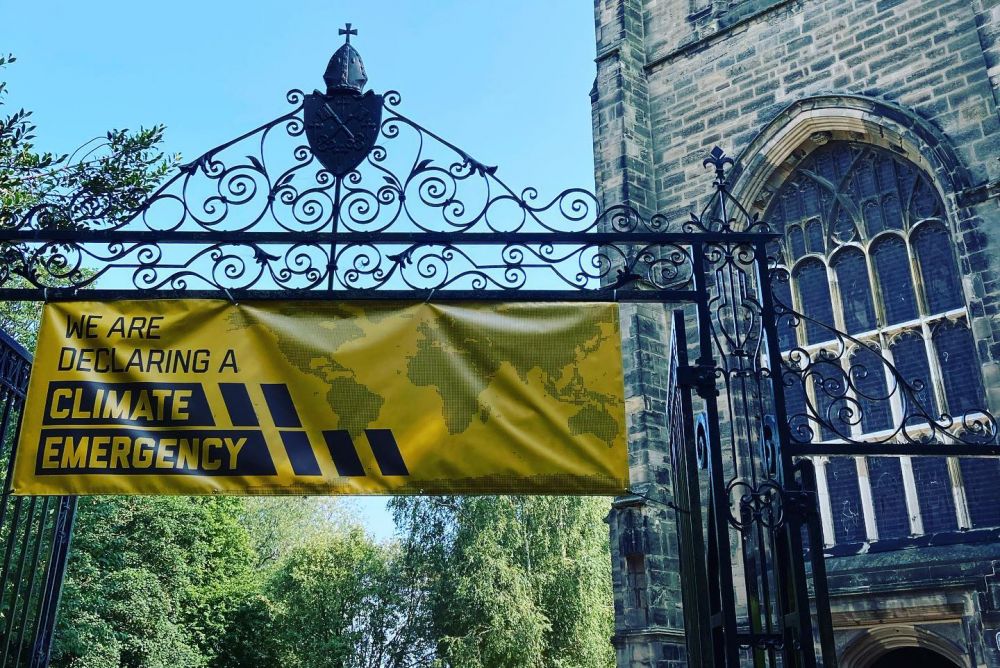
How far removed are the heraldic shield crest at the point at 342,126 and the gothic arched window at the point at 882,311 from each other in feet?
19.0

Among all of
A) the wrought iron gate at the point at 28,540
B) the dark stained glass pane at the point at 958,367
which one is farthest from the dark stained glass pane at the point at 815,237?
the wrought iron gate at the point at 28,540

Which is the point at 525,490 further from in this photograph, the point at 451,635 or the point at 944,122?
the point at 451,635

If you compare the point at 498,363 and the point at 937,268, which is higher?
the point at 937,268

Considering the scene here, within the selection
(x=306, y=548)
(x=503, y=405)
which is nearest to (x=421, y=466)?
(x=503, y=405)

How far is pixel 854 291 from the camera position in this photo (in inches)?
436

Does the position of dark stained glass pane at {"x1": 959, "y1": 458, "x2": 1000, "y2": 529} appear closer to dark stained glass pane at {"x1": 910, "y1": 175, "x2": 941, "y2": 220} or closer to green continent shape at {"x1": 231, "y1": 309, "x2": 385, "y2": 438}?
dark stained glass pane at {"x1": 910, "y1": 175, "x2": 941, "y2": 220}

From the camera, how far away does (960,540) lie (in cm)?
936

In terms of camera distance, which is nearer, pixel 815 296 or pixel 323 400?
pixel 323 400

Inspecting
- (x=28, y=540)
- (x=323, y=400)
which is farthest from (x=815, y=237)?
(x=28, y=540)

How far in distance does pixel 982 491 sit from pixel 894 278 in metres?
2.77

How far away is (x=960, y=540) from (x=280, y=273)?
7934mm

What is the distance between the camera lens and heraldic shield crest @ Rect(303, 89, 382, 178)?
536 centimetres

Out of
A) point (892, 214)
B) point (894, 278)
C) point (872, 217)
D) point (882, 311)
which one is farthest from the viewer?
point (872, 217)

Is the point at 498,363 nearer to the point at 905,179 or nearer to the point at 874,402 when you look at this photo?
the point at 874,402
